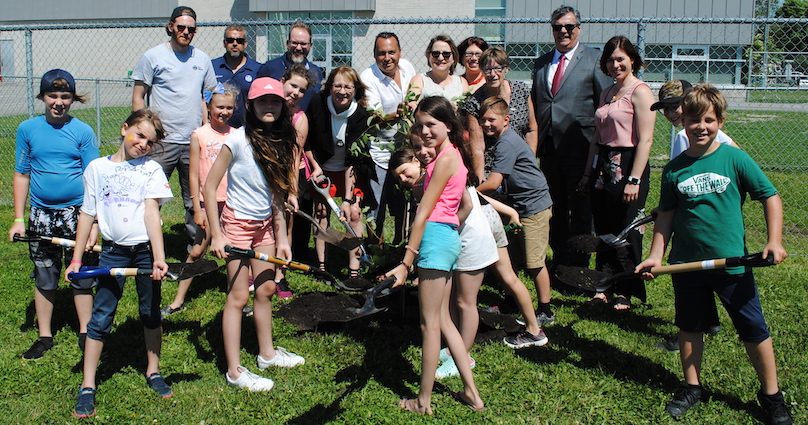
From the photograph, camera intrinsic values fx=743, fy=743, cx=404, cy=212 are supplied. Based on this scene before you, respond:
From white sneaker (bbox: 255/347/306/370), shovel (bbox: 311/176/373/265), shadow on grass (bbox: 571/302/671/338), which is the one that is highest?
shovel (bbox: 311/176/373/265)

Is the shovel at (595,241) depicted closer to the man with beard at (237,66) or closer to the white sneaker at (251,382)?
the white sneaker at (251,382)

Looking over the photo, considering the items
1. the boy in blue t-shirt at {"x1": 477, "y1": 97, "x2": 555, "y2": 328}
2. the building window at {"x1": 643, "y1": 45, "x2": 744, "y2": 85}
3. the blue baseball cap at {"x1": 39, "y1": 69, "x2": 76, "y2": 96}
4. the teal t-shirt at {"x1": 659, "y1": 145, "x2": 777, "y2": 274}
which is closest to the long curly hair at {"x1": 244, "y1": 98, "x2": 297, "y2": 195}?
the blue baseball cap at {"x1": 39, "y1": 69, "x2": 76, "y2": 96}

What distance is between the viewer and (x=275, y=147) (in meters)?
4.11

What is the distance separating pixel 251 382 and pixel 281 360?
356mm

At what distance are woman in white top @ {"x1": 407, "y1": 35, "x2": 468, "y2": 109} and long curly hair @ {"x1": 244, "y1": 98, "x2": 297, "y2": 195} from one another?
164 cm

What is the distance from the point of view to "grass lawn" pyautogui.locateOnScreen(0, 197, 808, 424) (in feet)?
12.9

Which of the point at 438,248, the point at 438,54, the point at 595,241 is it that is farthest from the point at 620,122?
the point at 438,248

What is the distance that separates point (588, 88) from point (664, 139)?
34.3 ft

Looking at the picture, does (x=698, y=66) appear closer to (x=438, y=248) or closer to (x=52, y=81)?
(x=438, y=248)

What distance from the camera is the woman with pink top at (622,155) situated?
5.14 m

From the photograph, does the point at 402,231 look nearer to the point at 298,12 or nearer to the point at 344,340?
the point at 344,340

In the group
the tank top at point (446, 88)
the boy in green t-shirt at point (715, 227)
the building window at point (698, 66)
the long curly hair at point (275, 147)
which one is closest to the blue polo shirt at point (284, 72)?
the tank top at point (446, 88)

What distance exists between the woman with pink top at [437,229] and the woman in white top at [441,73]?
76.0 inches

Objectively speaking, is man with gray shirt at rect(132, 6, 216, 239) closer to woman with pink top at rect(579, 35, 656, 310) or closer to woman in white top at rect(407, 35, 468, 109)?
woman in white top at rect(407, 35, 468, 109)
